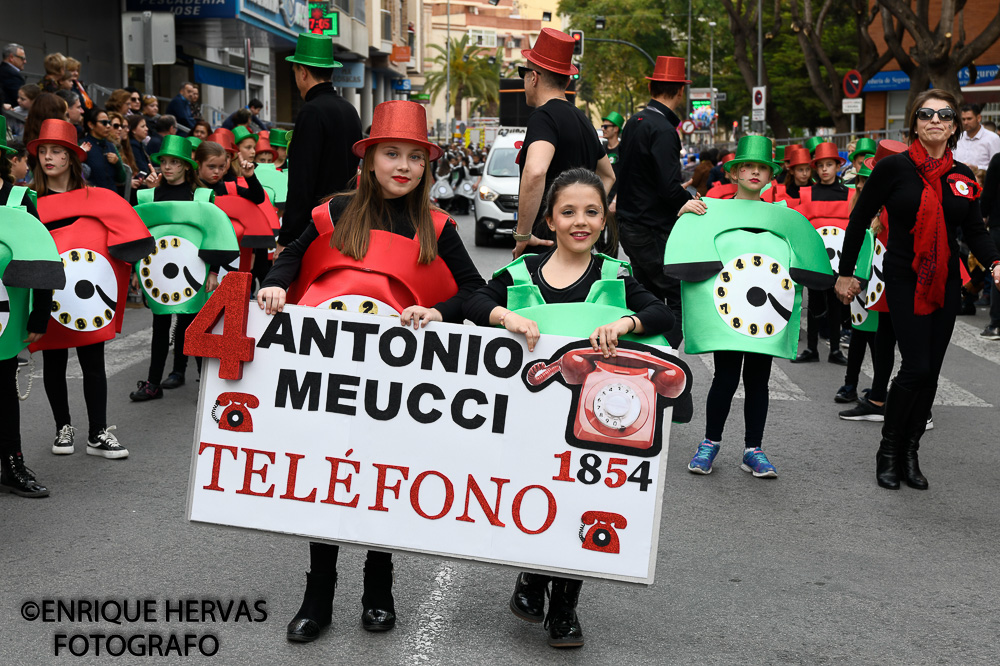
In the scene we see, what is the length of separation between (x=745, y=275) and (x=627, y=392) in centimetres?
259

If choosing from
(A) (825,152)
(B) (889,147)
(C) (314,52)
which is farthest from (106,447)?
(A) (825,152)

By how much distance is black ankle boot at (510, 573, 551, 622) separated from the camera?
13.8 feet

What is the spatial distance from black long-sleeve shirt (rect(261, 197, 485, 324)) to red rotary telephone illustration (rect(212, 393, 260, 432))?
43 cm

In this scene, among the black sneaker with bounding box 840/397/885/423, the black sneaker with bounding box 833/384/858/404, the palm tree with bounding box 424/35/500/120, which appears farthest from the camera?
the palm tree with bounding box 424/35/500/120

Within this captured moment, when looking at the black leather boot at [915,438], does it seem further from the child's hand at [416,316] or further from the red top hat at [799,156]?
the red top hat at [799,156]

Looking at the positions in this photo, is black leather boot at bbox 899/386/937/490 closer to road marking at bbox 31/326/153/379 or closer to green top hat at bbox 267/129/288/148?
road marking at bbox 31/326/153/379

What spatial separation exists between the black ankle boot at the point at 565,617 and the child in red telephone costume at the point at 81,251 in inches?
133

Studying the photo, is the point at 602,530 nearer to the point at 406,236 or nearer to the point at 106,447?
the point at 406,236

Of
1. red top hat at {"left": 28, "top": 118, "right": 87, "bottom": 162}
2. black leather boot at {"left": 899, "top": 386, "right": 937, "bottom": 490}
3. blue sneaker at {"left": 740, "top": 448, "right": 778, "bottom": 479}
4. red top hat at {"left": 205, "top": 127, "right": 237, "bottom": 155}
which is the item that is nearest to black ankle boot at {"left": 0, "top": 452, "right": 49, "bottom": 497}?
red top hat at {"left": 28, "top": 118, "right": 87, "bottom": 162}

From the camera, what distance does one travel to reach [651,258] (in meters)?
6.96

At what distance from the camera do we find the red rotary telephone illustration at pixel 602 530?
3.77 m

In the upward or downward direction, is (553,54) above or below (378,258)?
above

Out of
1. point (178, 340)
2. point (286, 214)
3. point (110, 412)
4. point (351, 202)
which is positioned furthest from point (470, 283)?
point (178, 340)

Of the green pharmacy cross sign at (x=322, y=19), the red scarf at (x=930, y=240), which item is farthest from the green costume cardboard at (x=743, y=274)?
the green pharmacy cross sign at (x=322, y=19)
